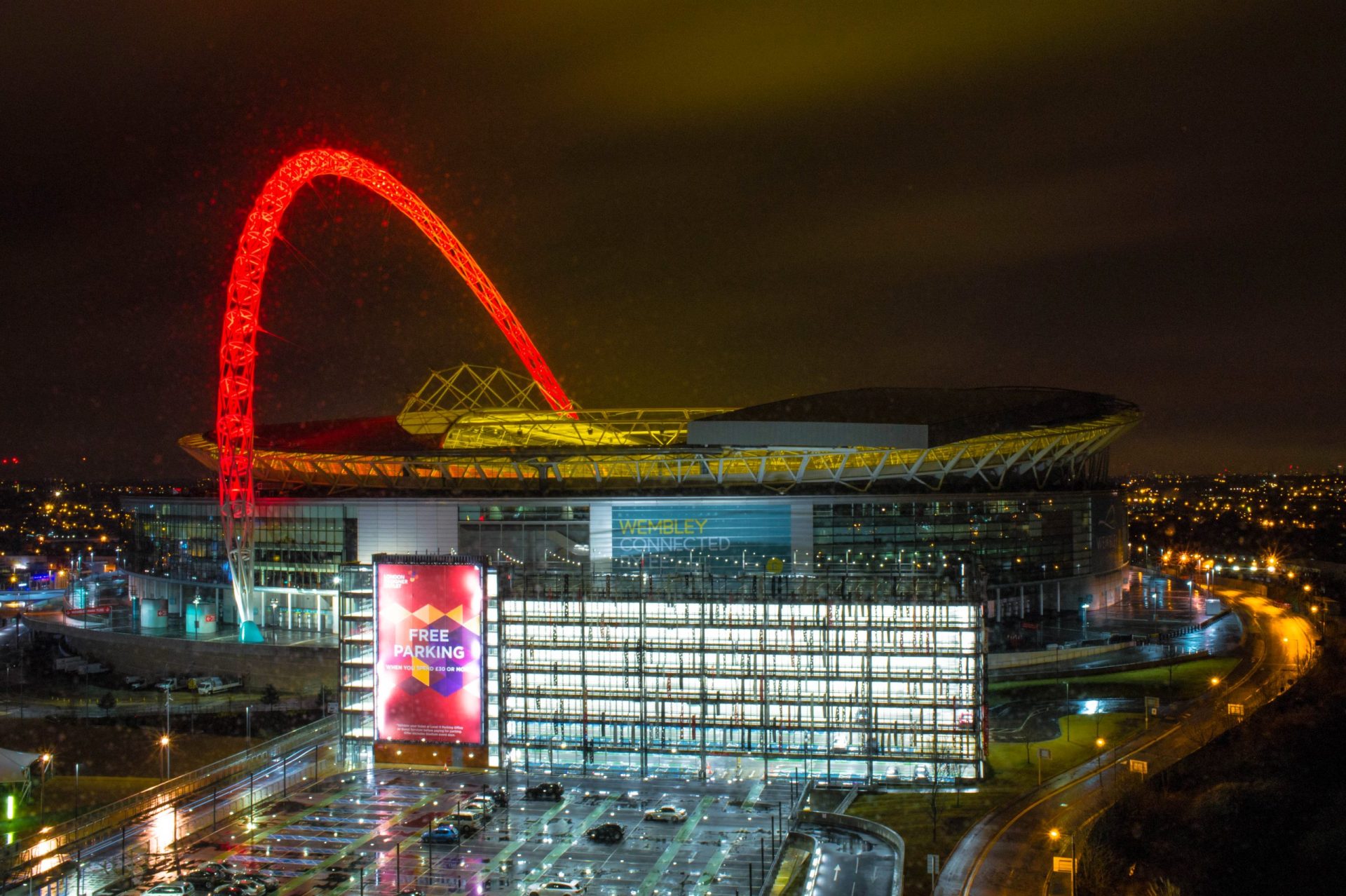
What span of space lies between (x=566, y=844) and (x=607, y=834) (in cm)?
119

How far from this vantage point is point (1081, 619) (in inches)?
2484

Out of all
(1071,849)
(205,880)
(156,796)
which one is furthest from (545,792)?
(1071,849)

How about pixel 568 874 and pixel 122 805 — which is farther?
pixel 122 805

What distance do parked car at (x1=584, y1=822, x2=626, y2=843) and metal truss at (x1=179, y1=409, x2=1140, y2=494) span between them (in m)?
27.0

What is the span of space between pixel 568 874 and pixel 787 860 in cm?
592

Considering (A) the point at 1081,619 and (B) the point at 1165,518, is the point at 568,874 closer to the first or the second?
(A) the point at 1081,619

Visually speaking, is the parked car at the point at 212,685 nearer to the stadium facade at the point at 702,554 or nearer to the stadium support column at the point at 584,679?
the stadium facade at the point at 702,554

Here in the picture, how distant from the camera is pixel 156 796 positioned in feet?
106

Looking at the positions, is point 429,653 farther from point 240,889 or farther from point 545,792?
point 240,889

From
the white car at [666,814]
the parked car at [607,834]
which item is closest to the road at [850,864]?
the white car at [666,814]

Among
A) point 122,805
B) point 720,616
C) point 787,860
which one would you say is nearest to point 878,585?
point 720,616

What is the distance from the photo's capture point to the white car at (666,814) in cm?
3250

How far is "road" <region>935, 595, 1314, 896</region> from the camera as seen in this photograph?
27328mm


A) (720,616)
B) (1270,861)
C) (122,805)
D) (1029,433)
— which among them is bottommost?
(1270,861)
